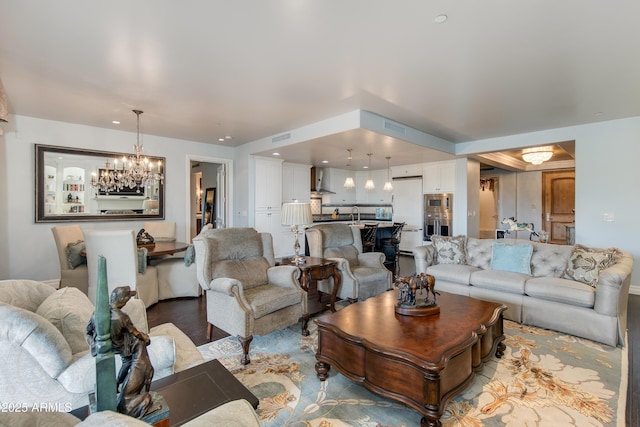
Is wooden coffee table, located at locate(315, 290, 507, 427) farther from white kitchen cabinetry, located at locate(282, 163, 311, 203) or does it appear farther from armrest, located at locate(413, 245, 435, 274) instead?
white kitchen cabinetry, located at locate(282, 163, 311, 203)

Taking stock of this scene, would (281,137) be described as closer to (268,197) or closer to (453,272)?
(268,197)

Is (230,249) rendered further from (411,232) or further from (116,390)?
(411,232)

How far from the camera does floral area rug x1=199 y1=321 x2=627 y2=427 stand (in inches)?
71.6

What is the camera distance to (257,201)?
20.8 feet

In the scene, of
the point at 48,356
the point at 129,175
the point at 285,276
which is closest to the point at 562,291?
the point at 285,276

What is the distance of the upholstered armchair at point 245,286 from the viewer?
8.48 ft

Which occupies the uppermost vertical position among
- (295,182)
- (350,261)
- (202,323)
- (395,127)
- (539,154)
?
(395,127)

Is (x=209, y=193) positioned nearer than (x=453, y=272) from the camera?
No

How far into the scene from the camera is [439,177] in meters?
7.41

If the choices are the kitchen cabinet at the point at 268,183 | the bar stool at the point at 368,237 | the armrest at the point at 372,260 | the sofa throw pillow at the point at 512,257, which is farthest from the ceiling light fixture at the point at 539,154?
the kitchen cabinet at the point at 268,183

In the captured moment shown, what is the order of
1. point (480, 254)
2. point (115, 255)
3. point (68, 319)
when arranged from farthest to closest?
point (480, 254), point (115, 255), point (68, 319)

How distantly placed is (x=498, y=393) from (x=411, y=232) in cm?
611

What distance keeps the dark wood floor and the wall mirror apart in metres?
2.19

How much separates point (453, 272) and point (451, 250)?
0.47 m
